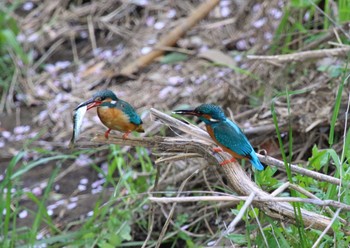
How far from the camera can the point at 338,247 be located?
2.79 metres

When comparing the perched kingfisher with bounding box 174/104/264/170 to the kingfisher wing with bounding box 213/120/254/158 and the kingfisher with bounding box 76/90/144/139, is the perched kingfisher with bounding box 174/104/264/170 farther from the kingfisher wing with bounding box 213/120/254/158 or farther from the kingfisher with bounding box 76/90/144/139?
the kingfisher with bounding box 76/90/144/139

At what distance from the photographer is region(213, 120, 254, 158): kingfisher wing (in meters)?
2.79

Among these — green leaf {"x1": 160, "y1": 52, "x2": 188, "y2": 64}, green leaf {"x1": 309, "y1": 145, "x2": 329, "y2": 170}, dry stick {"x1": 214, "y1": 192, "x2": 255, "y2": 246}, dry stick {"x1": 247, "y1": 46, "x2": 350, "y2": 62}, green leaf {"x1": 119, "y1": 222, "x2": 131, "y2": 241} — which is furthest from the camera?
green leaf {"x1": 160, "y1": 52, "x2": 188, "y2": 64}

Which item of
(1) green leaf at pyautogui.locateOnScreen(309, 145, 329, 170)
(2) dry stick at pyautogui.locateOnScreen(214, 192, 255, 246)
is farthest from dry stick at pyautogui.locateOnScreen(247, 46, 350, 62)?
(2) dry stick at pyautogui.locateOnScreen(214, 192, 255, 246)

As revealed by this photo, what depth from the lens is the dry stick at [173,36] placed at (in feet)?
20.0

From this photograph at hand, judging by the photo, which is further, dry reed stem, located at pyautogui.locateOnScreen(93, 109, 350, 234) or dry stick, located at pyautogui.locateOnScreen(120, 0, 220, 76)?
dry stick, located at pyautogui.locateOnScreen(120, 0, 220, 76)

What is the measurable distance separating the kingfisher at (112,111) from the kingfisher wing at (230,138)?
0.36 meters

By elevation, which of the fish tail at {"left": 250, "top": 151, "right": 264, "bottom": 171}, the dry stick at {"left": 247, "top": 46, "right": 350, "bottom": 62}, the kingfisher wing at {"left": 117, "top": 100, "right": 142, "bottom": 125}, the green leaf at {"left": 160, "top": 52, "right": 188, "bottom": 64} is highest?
the kingfisher wing at {"left": 117, "top": 100, "right": 142, "bottom": 125}

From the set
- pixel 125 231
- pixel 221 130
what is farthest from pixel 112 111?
pixel 125 231

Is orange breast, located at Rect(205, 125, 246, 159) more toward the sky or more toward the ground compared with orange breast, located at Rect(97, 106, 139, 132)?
more toward the ground

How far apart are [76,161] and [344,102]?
200cm

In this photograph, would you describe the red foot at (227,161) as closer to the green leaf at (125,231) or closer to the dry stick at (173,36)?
the green leaf at (125,231)

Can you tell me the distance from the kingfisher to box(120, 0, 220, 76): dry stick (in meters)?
3.17

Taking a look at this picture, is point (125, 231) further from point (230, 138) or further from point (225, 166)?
point (230, 138)
